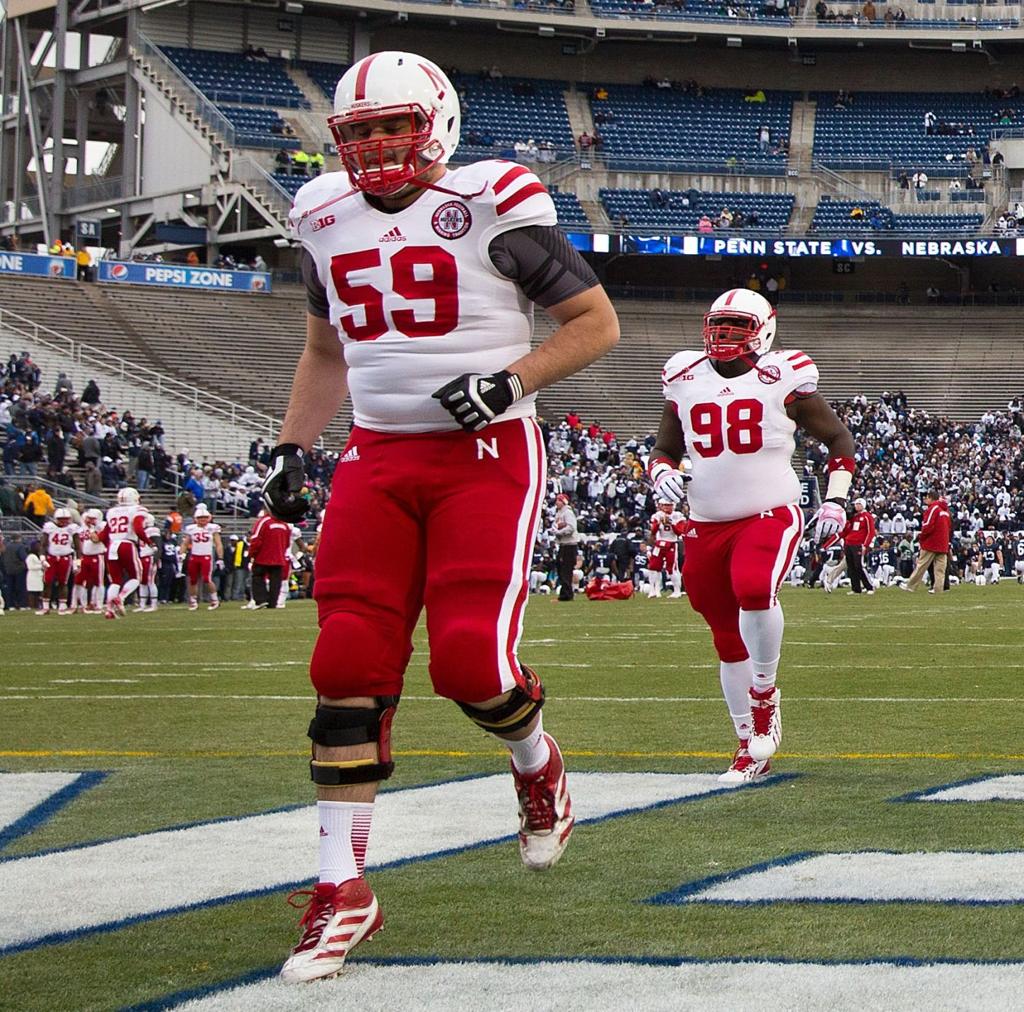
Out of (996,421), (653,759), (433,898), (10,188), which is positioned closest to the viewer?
(433,898)

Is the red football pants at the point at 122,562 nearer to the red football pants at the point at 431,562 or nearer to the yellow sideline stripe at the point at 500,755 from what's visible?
the yellow sideline stripe at the point at 500,755

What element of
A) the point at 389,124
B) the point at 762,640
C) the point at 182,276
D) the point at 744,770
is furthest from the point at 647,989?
the point at 182,276

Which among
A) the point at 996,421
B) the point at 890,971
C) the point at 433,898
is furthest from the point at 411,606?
the point at 996,421

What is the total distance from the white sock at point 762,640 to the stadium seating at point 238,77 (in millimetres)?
38156

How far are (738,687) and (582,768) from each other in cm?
73

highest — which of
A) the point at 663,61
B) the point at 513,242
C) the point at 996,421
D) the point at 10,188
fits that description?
the point at 663,61

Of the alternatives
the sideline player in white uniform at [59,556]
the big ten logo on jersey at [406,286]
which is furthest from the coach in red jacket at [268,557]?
the big ten logo on jersey at [406,286]

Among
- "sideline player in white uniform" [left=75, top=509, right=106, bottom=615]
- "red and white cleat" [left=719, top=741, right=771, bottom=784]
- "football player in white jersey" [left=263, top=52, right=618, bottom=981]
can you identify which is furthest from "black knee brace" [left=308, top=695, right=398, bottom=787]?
"sideline player in white uniform" [left=75, top=509, right=106, bottom=615]

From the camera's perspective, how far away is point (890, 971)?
301 centimetres

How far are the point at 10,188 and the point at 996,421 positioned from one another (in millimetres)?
26230

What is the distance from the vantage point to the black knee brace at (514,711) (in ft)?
12.8

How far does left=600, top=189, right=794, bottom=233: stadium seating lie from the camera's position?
44.4 m

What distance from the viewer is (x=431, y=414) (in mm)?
3936

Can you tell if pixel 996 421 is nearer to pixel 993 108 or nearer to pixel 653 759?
pixel 993 108
